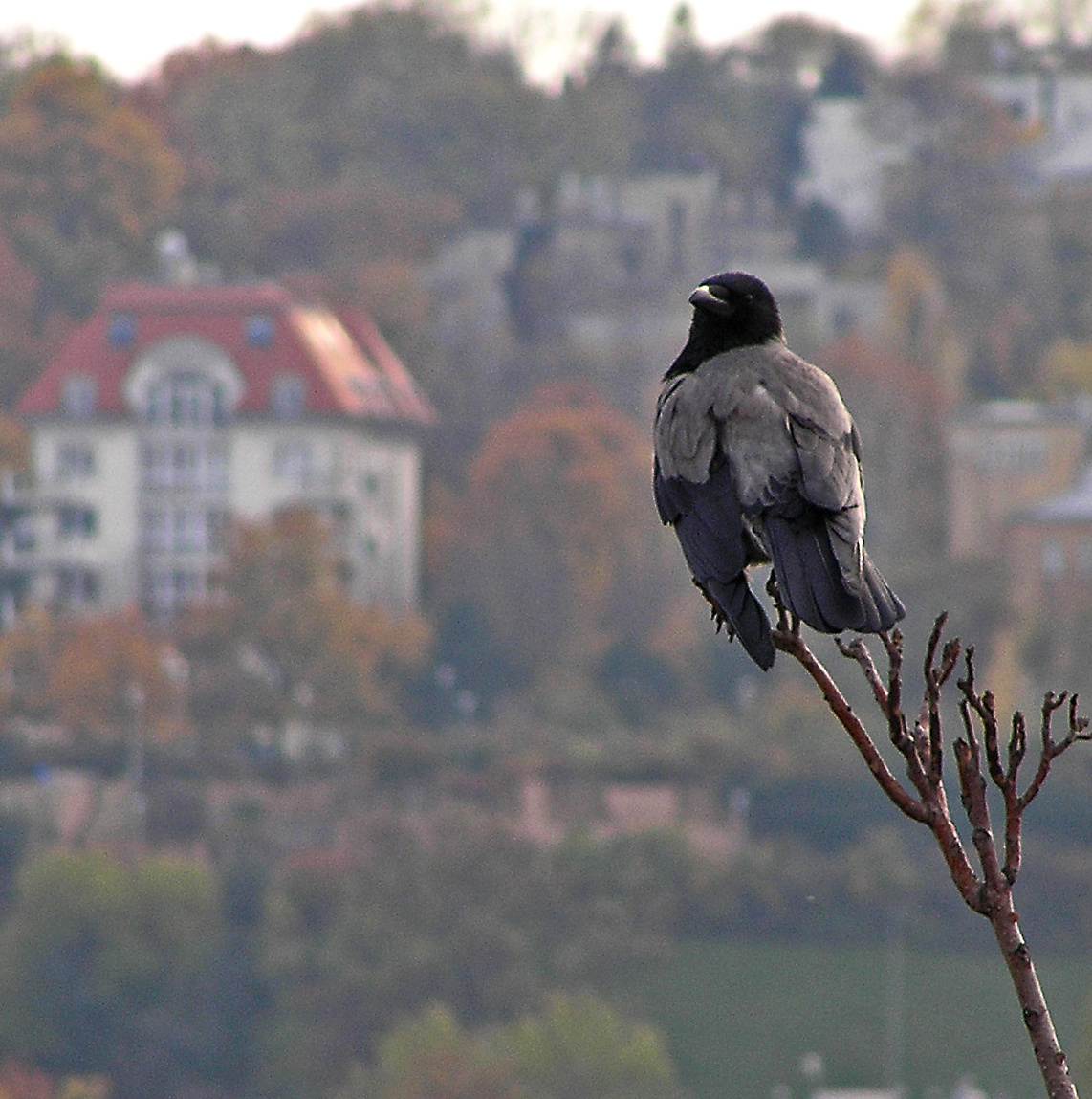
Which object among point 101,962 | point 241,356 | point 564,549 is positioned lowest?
point 101,962

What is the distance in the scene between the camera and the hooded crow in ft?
11.3

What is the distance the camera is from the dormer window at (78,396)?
64938 mm

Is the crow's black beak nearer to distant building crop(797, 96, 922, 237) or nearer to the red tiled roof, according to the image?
the red tiled roof

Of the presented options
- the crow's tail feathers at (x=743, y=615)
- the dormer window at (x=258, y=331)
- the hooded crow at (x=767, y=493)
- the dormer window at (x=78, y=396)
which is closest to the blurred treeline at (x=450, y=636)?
the dormer window at (x=78, y=396)

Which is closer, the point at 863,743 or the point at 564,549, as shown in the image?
the point at 863,743

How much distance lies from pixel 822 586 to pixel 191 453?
2427 inches

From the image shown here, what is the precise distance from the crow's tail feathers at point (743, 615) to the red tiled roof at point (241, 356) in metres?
61.0

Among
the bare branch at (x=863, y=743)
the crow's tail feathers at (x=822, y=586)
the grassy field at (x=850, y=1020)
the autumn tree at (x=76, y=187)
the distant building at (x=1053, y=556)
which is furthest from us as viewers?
the autumn tree at (x=76, y=187)

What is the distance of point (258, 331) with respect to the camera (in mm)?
66688

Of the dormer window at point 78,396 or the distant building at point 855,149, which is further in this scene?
the distant building at point 855,149

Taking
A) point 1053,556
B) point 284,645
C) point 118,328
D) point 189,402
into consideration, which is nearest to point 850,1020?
point 284,645

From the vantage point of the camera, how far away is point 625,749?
175 ft

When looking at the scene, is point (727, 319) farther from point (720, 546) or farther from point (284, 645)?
point (284, 645)

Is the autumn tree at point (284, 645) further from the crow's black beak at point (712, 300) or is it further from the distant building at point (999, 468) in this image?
the crow's black beak at point (712, 300)
